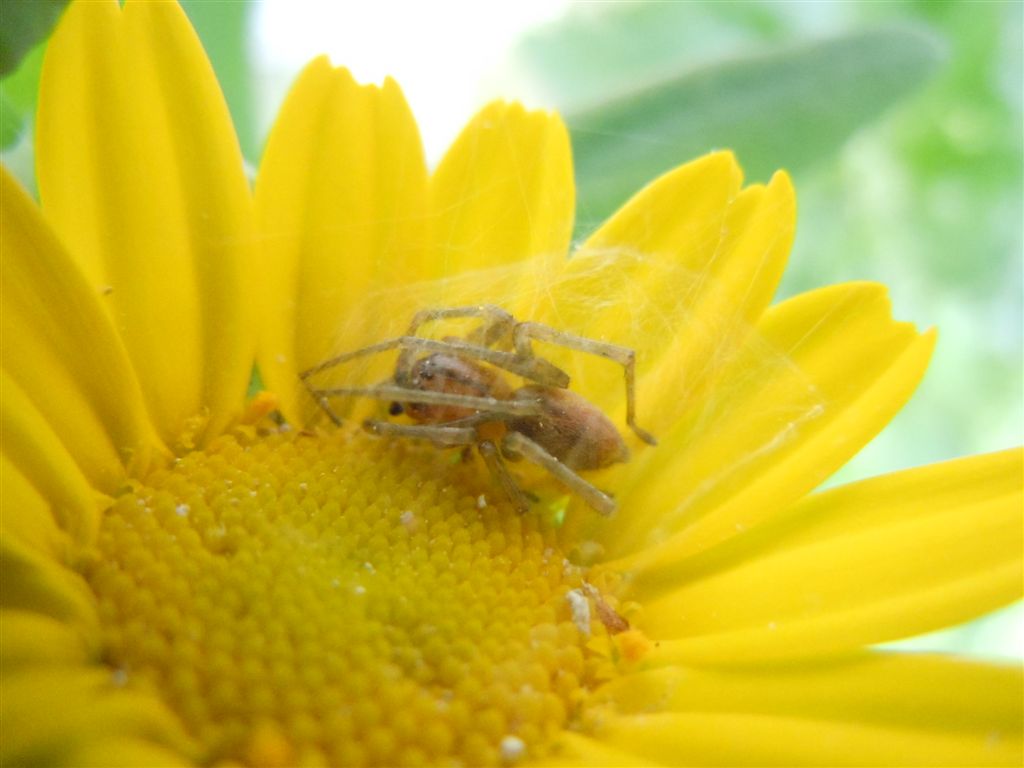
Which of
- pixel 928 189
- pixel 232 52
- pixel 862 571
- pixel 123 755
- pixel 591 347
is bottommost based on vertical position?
pixel 123 755

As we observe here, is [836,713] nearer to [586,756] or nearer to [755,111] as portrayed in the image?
[586,756]

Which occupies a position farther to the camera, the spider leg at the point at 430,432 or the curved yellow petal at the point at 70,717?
the spider leg at the point at 430,432

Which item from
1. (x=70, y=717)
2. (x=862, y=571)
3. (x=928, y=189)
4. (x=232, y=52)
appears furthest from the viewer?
(x=928, y=189)

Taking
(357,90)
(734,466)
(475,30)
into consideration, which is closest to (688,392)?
(734,466)

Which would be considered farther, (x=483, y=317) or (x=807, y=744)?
(x=483, y=317)

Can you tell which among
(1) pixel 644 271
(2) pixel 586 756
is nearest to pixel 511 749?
(2) pixel 586 756

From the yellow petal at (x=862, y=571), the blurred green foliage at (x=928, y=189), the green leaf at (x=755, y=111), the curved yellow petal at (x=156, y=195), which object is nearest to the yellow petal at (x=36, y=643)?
the curved yellow petal at (x=156, y=195)

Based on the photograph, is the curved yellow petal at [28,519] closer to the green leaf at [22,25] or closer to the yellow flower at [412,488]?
the yellow flower at [412,488]
